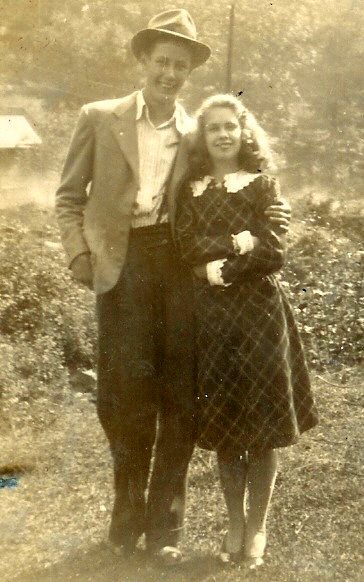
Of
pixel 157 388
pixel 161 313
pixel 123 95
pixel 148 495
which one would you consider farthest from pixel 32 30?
pixel 148 495

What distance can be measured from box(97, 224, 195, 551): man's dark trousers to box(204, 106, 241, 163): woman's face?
0.38m

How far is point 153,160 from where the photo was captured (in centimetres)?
276

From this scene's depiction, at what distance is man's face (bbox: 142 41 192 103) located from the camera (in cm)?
266

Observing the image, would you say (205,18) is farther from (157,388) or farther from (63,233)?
(157,388)

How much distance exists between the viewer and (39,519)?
303cm

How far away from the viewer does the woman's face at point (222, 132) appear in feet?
8.70

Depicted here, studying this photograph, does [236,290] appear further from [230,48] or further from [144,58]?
[230,48]

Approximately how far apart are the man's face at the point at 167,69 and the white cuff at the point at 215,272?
70 cm

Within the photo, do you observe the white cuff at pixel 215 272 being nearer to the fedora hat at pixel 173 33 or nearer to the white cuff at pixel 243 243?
the white cuff at pixel 243 243

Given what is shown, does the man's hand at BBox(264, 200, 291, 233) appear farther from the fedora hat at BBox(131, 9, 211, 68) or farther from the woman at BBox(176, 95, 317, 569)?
the fedora hat at BBox(131, 9, 211, 68)

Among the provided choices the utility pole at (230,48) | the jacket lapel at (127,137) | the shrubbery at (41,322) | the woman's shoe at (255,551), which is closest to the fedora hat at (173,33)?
the jacket lapel at (127,137)

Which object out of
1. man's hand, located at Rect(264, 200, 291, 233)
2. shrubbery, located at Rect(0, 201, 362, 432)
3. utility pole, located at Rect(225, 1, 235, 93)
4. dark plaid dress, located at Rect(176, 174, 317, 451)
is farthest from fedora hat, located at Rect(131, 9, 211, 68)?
shrubbery, located at Rect(0, 201, 362, 432)

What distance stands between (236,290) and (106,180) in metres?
0.71

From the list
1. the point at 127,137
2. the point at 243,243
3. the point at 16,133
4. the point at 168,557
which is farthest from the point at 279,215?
the point at 168,557
